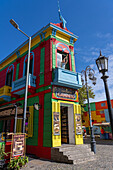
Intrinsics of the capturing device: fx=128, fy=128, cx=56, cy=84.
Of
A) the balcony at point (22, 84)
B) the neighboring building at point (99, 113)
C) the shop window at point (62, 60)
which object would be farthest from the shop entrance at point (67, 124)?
the neighboring building at point (99, 113)

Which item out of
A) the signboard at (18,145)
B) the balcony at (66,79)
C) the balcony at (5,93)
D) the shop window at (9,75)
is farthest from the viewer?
the shop window at (9,75)

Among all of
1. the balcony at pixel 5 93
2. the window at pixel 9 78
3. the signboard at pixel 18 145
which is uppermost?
the window at pixel 9 78

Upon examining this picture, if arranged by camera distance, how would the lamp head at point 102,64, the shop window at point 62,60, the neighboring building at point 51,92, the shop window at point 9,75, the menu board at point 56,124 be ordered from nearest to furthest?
the lamp head at point 102,64 < the menu board at point 56,124 < the neighboring building at point 51,92 < the shop window at point 62,60 < the shop window at point 9,75

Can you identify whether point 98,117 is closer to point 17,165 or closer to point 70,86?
point 70,86

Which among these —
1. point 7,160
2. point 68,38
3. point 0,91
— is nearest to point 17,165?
point 7,160

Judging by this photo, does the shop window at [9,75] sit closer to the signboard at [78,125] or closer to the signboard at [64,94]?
the signboard at [64,94]

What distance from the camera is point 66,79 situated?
393 inches

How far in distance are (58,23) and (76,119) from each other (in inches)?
351

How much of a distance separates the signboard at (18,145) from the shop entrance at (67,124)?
4260 mm

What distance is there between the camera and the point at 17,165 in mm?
5969

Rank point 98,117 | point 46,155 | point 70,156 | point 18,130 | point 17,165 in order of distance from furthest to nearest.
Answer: point 98,117, point 18,130, point 46,155, point 70,156, point 17,165

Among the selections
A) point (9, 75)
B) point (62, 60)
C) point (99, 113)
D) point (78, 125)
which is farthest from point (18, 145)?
point (99, 113)

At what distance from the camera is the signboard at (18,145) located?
623cm

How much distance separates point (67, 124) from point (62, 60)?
5.51 m
